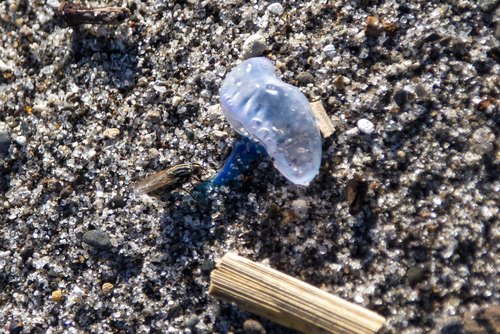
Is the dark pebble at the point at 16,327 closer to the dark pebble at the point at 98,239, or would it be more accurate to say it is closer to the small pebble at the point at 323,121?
the dark pebble at the point at 98,239

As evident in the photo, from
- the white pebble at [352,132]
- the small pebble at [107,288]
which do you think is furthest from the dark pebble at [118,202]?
the white pebble at [352,132]

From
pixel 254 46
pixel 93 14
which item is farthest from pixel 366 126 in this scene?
pixel 93 14

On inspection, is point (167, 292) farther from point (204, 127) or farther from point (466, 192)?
point (466, 192)

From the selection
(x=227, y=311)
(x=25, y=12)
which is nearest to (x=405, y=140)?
(x=227, y=311)

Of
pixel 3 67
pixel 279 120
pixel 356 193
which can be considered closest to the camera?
pixel 279 120

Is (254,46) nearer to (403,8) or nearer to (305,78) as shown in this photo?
(305,78)
